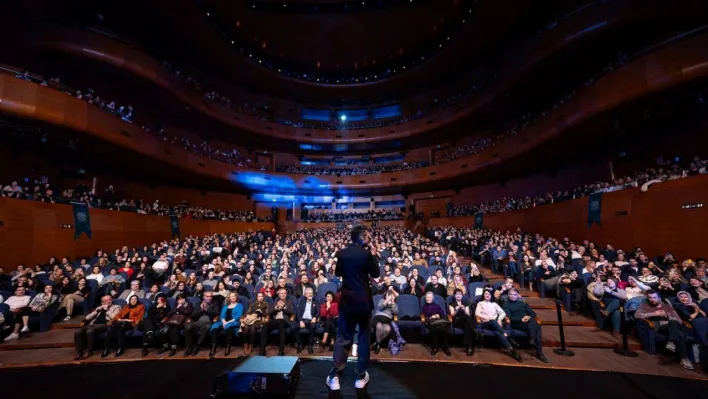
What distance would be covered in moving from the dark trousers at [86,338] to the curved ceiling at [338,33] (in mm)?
16960

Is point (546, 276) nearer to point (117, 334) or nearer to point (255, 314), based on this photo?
point (255, 314)

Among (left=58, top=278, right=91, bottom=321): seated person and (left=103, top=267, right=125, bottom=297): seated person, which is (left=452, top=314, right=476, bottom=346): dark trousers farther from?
(left=58, top=278, right=91, bottom=321): seated person

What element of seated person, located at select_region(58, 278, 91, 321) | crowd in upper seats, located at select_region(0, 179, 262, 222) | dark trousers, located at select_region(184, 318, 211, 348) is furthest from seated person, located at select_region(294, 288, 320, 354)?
crowd in upper seats, located at select_region(0, 179, 262, 222)

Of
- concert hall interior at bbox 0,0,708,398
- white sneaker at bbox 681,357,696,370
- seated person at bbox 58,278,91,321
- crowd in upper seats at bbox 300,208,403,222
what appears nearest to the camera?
white sneaker at bbox 681,357,696,370

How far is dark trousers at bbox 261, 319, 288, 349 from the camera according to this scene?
16.4ft

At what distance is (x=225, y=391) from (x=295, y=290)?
4.01 metres

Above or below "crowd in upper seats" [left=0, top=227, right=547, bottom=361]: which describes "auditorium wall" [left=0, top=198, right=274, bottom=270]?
above

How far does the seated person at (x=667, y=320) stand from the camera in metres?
4.18

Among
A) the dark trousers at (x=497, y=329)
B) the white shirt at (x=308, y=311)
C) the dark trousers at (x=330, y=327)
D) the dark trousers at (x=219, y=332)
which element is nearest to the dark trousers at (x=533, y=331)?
the dark trousers at (x=497, y=329)

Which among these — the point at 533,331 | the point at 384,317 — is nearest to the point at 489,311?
the point at 533,331

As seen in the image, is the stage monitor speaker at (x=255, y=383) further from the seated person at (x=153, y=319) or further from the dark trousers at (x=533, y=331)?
the dark trousers at (x=533, y=331)

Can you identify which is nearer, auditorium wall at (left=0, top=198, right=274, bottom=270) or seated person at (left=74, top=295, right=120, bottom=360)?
seated person at (left=74, top=295, right=120, bottom=360)

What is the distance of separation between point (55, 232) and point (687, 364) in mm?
15948

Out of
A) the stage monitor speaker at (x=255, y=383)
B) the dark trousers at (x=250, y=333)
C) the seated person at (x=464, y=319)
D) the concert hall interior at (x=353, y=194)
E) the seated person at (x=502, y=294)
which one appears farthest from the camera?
the seated person at (x=502, y=294)
